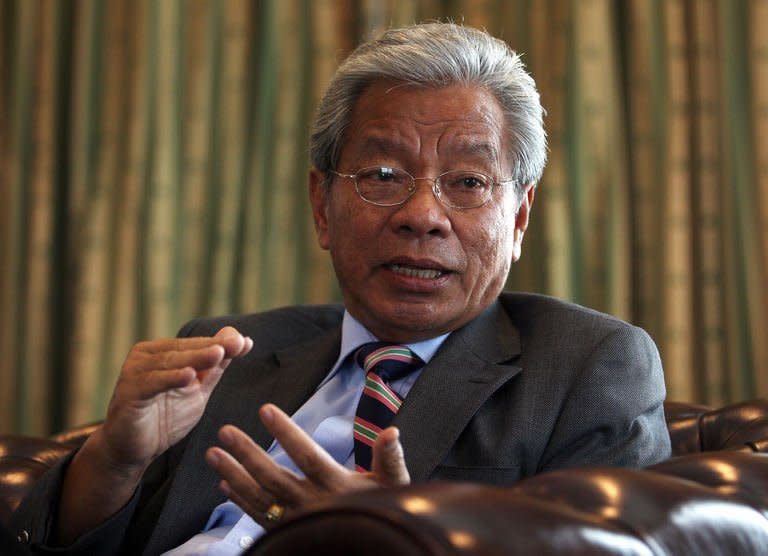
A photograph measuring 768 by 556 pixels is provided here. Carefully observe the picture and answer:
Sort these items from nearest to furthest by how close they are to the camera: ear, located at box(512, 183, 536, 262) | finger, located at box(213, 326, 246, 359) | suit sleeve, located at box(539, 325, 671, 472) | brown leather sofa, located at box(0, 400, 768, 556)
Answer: brown leather sofa, located at box(0, 400, 768, 556)
finger, located at box(213, 326, 246, 359)
suit sleeve, located at box(539, 325, 671, 472)
ear, located at box(512, 183, 536, 262)

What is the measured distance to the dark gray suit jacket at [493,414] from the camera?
Result: 5.67ft

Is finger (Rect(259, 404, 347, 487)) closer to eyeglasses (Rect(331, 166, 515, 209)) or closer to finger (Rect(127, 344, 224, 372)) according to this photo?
finger (Rect(127, 344, 224, 372))

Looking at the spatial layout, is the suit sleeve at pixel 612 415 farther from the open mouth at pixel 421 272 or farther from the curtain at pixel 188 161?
the curtain at pixel 188 161

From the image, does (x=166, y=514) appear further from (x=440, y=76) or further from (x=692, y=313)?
(x=692, y=313)

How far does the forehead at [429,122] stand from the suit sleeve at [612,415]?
18.7 inches

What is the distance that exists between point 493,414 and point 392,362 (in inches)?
9.7

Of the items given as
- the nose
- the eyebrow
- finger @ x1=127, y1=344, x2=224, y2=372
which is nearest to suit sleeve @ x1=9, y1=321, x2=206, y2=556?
finger @ x1=127, y1=344, x2=224, y2=372

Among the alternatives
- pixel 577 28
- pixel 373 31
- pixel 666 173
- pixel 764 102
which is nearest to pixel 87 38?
pixel 373 31

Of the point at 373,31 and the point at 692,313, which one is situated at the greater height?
the point at 373,31

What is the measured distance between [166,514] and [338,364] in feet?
1.48

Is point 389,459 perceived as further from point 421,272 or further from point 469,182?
point 469,182

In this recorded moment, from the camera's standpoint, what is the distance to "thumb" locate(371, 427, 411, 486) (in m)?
1.17

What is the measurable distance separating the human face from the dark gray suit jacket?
0.09 metres

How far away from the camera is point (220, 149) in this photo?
148 inches
